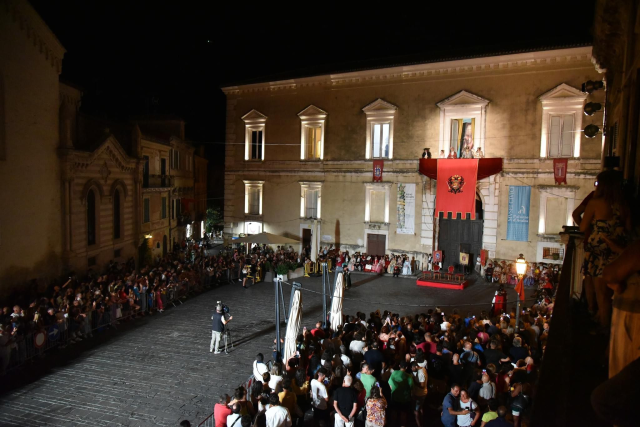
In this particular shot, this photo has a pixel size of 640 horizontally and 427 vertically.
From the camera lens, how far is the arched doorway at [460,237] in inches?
1069

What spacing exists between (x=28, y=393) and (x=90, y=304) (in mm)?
4678

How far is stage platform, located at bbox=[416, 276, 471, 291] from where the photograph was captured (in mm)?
23062

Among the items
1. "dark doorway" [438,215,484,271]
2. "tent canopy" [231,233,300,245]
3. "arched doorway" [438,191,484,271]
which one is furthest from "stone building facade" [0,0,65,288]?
"dark doorway" [438,215,484,271]

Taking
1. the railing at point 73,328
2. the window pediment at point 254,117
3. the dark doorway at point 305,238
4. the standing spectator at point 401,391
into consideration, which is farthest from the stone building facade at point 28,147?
the dark doorway at point 305,238

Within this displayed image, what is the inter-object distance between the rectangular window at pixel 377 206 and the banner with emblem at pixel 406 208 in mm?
1296

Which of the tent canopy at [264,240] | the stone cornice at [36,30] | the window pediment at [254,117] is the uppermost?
the stone cornice at [36,30]

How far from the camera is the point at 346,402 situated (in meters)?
7.80

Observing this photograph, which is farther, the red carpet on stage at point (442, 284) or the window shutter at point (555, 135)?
the window shutter at point (555, 135)

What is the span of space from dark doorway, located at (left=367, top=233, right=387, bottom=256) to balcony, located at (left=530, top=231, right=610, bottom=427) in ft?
71.1

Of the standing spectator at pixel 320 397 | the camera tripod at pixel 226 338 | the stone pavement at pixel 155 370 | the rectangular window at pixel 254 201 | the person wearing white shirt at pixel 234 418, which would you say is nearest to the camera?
the person wearing white shirt at pixel 234 418

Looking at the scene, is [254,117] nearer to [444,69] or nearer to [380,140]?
[380,140]

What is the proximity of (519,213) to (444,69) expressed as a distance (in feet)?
31.7

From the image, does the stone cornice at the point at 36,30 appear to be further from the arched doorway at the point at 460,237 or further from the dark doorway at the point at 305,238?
the arched doorway at the point at 460,237

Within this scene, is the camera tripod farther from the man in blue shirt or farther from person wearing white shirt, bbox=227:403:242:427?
the man in blue shirt
